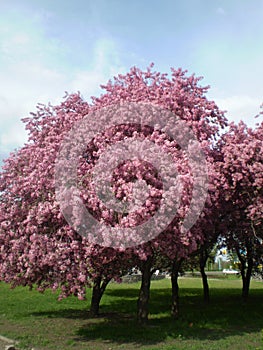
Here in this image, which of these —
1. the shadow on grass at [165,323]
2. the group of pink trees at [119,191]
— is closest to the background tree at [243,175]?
the group of pink trees at [119,191]

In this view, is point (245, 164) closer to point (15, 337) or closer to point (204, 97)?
point (204, 97)

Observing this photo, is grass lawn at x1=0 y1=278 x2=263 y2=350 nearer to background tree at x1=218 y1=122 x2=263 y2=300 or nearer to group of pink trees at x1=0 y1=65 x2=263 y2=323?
group of pink trees at x1=0 y1=65 x2=263 y2=323

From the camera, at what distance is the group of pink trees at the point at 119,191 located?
11867mm

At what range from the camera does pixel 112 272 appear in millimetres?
13492

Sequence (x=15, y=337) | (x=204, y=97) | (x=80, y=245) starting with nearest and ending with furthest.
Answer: (x=80, y=245), (x=15, y=337), (x=204, y=97)

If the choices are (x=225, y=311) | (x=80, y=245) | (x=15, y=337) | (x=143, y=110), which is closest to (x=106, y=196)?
(x=80, y=245)

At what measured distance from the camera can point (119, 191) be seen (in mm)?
11531

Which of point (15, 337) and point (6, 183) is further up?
point (6, 183)

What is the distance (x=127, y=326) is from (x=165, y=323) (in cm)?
164

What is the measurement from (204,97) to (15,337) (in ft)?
37.5

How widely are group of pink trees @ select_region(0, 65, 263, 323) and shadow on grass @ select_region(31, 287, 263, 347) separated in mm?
1072

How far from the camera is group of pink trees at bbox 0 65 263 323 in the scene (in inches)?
467

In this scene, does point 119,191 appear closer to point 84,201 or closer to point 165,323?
point 84,201

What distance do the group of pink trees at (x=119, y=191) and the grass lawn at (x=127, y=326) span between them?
146cm
